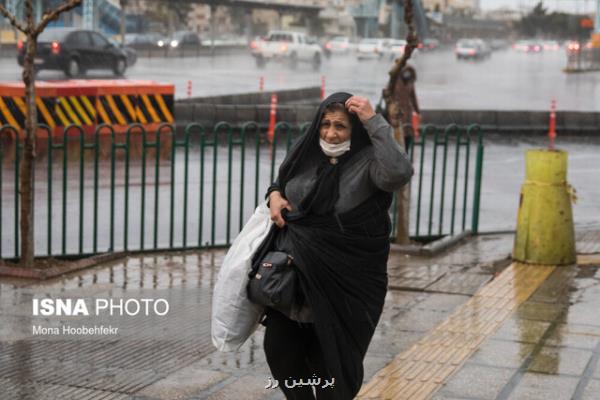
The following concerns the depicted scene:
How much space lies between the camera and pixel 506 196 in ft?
48.2

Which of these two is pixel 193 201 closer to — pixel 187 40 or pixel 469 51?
pixel 187 40

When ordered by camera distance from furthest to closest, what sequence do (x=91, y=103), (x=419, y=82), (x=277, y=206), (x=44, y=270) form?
1. (x=419, y=82)
2. (x=91, y=103)
3. (x=44, y=270)
4. (x=277, y=206)

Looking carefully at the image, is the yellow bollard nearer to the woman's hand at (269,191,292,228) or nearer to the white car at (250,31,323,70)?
the woman's hand at (269,191,292,228)

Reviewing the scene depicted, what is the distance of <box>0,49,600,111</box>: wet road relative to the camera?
35.9 meters

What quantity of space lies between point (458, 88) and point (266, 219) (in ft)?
132

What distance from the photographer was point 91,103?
20594 millimetres

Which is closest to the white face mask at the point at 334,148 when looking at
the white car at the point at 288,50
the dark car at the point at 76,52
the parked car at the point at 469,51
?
the dark car at the point at 76,52

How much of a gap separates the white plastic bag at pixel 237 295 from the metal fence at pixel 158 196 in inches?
189

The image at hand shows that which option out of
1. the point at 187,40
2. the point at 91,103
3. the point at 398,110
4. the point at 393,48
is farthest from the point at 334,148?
the point at 187,40

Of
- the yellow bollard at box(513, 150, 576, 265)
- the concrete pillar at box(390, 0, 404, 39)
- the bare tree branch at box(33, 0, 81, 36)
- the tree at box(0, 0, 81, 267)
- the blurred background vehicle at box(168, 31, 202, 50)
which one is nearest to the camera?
the bare tree branch at box(33, 0, 81, 36)

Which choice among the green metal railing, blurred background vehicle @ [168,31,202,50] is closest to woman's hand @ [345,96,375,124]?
the green metal railing

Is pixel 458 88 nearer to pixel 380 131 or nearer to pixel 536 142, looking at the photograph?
pixel 536 142

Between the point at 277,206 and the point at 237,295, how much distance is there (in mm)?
388

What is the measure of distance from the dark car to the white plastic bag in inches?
1277
